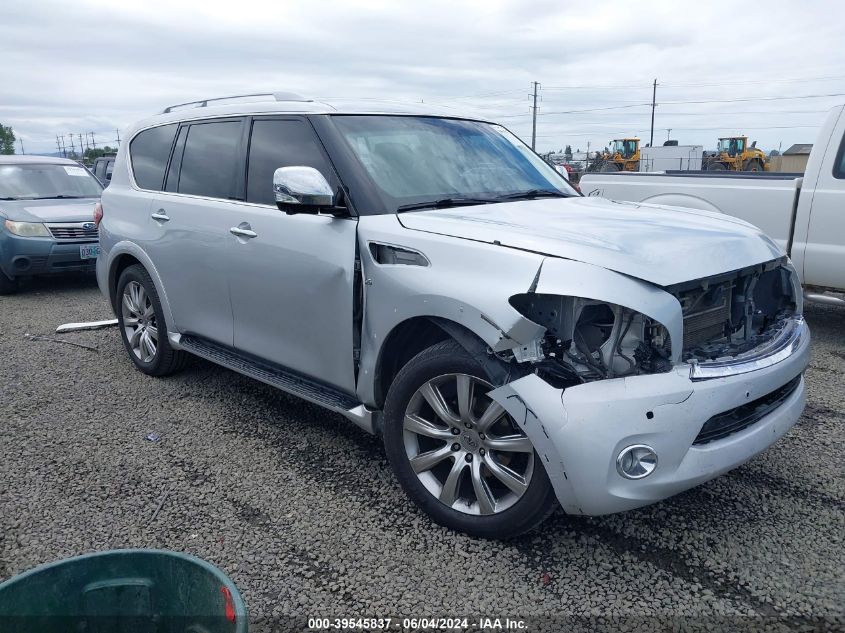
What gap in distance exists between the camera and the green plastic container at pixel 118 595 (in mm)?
1736

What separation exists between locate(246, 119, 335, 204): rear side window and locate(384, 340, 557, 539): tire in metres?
1.24

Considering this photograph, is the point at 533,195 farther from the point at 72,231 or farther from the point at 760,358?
the point at 72,231

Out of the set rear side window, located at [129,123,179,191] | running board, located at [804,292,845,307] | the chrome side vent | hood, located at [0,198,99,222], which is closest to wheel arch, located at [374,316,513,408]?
the chrome side vent

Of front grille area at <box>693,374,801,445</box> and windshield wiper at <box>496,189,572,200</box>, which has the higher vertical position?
windshield wiper at <box>496,189,572,200</box>

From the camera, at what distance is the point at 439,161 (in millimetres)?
3930

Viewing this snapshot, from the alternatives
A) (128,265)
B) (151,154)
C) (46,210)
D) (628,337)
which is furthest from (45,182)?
(628,337)

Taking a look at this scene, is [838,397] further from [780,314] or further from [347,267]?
[347,267]

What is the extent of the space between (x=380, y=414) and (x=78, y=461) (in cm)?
180

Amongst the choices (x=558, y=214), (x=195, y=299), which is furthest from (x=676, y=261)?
(x=195, y=299)

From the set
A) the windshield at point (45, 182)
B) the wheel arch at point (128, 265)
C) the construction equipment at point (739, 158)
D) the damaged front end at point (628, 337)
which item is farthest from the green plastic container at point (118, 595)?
the construction equipment at point (739, 158)

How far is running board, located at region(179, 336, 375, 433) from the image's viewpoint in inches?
137

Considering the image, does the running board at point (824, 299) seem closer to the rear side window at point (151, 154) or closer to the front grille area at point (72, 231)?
the rear side window at point (151, 154)

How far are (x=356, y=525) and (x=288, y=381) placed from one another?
94 centimetres

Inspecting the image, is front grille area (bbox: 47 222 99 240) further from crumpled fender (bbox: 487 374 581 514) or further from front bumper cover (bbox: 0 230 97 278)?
crumpled fender (bbox: 487 374 581 514)
